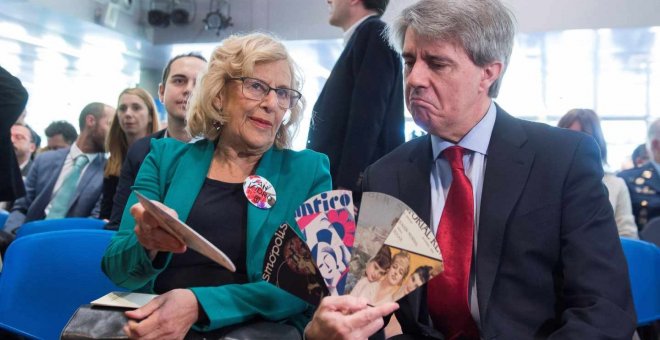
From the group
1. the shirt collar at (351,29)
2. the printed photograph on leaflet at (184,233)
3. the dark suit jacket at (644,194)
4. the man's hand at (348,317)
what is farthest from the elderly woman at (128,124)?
the dark suit jacket at (644,194)

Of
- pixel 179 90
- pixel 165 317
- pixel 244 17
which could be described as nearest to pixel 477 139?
pixel 165 317

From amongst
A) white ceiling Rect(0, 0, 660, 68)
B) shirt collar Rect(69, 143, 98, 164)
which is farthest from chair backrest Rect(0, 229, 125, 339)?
white ceiling Rect(0, 0, 660, 68)

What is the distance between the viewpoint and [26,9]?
28.7 ft

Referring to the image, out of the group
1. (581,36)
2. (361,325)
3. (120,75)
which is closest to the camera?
(361,325)

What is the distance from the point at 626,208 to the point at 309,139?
2.29 meters

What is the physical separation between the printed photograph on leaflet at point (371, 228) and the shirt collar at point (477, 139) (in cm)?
39

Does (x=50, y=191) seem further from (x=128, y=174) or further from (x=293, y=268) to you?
(x=293, y=268)

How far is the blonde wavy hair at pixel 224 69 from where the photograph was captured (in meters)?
1.91

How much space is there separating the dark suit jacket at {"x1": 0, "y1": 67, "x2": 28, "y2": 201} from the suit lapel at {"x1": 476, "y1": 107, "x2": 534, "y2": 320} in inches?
65.6

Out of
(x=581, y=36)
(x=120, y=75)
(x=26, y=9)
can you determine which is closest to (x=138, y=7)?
(x=26, y=9)

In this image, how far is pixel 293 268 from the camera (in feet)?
4.49

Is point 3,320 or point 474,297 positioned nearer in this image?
point 474,297

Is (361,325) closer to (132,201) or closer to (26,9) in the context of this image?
(132,201)

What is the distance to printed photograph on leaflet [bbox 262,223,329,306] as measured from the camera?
1349mm
